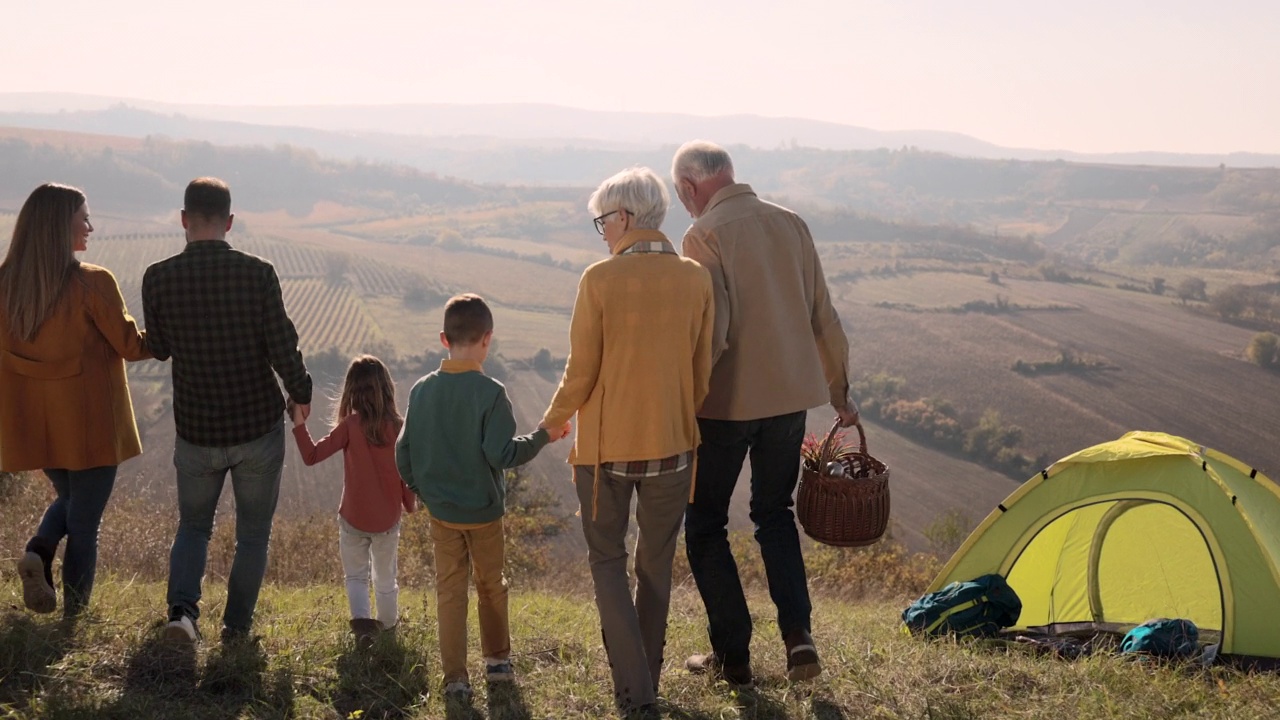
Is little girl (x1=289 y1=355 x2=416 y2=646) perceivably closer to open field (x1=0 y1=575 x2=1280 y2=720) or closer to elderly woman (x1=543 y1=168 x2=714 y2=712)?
open field (x1=0 y1=575 x2=1280 y2=720)

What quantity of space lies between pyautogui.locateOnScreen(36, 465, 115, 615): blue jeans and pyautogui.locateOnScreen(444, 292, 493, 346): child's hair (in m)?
1.62

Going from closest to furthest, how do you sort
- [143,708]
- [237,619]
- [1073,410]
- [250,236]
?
1. [143,708]
2. [237,619]
3. [1073,410]
4. [250,236]

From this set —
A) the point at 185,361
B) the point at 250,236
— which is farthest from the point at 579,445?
the point at 250,236

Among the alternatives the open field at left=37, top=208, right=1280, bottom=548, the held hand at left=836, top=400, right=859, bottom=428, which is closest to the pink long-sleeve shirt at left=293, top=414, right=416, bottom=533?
the held hand at left=836, top=400, right=859, bottom=428

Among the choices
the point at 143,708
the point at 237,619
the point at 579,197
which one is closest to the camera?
the point at 143,708

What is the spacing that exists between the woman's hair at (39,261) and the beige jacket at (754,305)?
224 cm

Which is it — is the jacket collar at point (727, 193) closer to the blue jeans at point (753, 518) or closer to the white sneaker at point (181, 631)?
the blue jeans at point (753, 518)

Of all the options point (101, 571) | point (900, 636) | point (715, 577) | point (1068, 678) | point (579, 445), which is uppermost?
point (579, 445)

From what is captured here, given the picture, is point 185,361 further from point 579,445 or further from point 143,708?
point 579,445

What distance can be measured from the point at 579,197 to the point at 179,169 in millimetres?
46008

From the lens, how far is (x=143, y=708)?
2.80 meters

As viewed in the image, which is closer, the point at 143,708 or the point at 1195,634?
the point at 143,708

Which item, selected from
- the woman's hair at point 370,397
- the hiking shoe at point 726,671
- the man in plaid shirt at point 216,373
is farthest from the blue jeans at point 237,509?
the hiking shoe at point 726,671

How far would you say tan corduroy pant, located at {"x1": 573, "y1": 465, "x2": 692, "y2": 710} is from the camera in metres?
2.89
